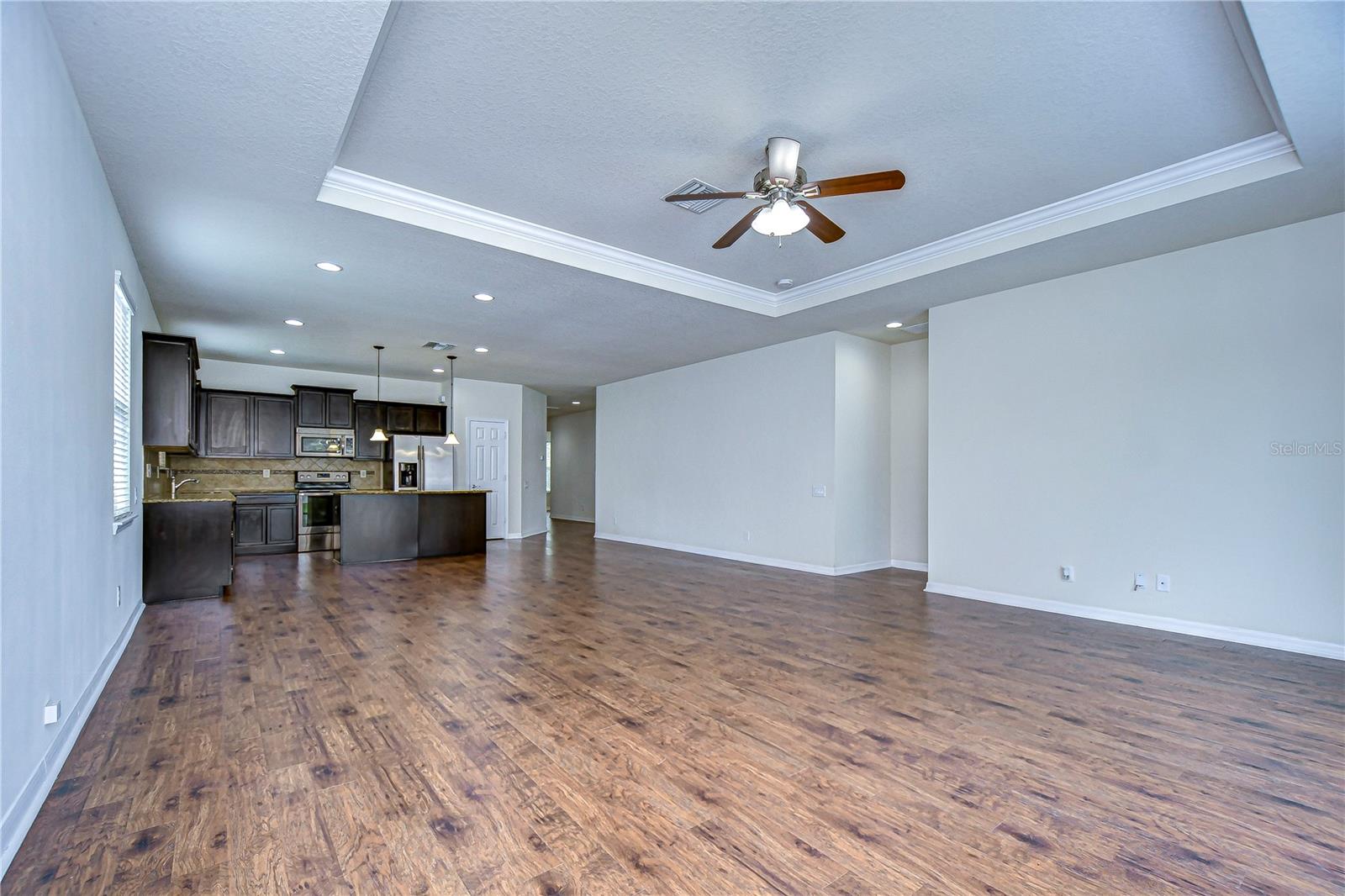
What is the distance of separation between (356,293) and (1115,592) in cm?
682

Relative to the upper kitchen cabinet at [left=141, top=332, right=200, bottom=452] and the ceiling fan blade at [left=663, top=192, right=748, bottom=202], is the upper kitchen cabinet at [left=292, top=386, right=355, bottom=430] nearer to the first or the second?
the upper kitchen cabinet at [left=141, top=332, right=200, bottom=452]

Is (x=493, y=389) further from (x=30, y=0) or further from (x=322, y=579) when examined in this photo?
(x=30, y=0)

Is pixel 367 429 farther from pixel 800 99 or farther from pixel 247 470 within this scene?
pixel 800 99

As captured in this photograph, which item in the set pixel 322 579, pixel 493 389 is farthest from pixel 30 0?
pixel 493 389

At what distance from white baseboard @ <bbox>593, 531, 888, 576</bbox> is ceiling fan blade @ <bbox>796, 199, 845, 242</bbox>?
13.9 feet

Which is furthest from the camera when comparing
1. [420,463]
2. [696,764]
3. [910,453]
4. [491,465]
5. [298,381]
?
[491,465]

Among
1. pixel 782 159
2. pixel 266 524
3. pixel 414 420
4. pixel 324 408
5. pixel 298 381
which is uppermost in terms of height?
pixel 782 159

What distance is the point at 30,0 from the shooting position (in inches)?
78.3

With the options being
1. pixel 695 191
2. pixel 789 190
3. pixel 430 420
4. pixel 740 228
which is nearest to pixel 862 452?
pixel 740 228

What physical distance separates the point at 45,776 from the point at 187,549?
393 centimetres

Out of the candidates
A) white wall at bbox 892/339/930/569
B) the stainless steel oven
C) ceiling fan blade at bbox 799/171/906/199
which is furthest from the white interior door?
ceiling fan blade at bbox 799/171/906/199

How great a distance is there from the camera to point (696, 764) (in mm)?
2375

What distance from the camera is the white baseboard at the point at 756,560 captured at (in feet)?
22.8

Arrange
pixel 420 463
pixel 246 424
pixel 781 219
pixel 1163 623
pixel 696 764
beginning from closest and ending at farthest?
1. pixel 696 764
2. pixel 781 219
3. pixel 1163 623
4. pixel 246 424
5. pixel 420 463
